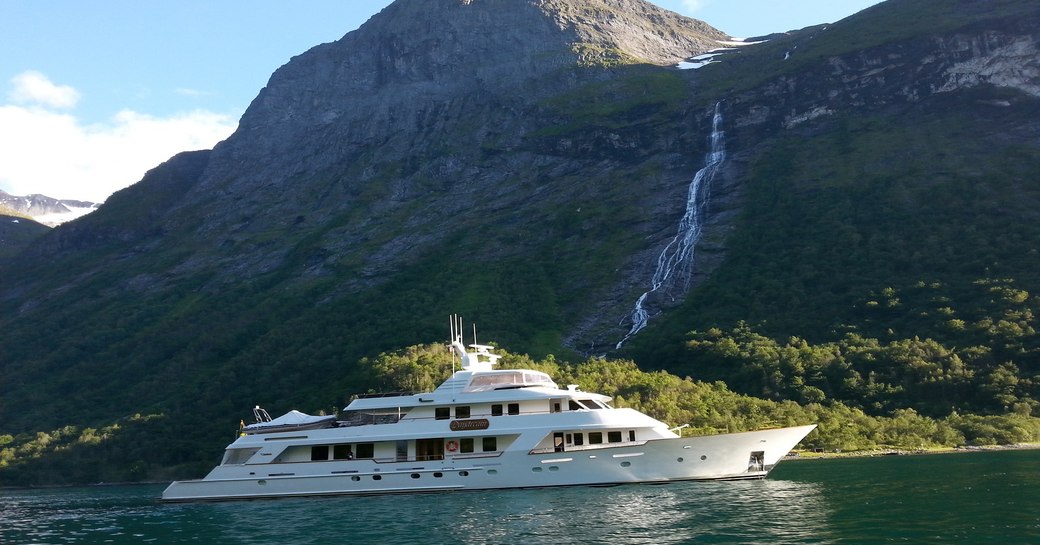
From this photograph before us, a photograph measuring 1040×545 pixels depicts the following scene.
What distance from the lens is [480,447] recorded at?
1832 inches

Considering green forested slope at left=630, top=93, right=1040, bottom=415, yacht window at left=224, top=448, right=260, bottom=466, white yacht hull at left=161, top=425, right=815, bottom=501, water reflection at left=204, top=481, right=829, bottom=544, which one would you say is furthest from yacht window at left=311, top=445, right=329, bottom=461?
green forested slope at left=630, top=93, right=1040, bottom=415

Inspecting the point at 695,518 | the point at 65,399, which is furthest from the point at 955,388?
the point at 65,399

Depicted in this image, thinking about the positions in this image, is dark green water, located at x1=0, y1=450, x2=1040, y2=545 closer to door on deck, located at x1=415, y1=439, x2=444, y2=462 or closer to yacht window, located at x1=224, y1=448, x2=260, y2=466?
door on deck, located at x1=415, y1=439, x2=444, y2=462

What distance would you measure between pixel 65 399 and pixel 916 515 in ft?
409

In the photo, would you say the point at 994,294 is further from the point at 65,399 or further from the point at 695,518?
the point at 65,399

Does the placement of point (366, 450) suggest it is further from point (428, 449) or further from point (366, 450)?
point (428, 449)

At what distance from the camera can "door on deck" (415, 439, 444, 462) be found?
46906mm

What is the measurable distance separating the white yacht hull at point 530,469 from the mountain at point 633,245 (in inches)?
1696

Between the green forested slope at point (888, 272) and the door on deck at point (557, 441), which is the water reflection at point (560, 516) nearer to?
the door on deck at point (557, 441)

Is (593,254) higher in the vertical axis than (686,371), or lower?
higher

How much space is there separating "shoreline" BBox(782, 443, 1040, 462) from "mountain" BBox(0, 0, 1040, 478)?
11079 millimetres

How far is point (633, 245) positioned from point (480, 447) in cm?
9284

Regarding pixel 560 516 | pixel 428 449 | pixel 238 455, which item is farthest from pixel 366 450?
pixel 560 516

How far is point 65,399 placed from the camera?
406 feet
